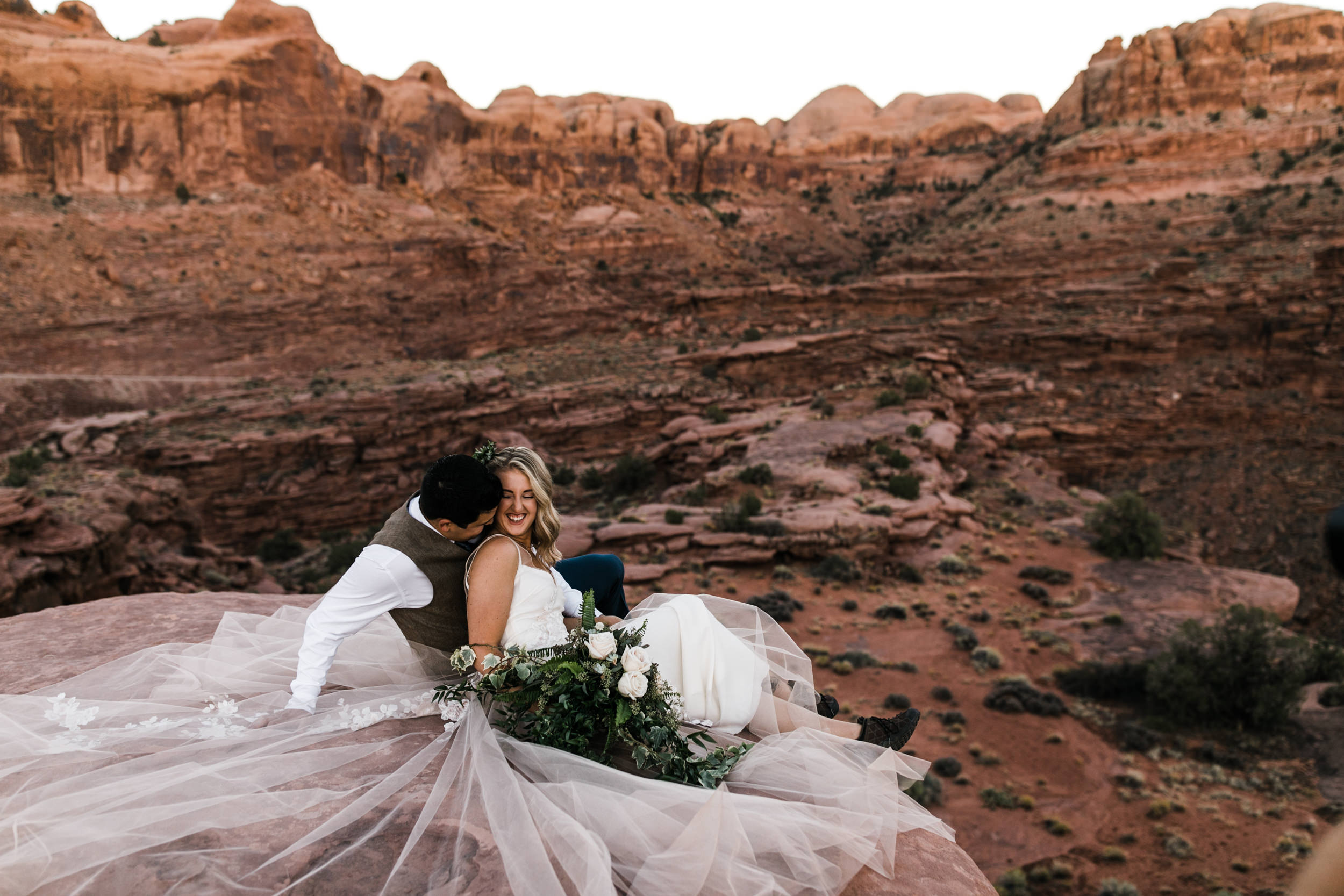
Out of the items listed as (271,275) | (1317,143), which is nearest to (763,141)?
(1317,143)

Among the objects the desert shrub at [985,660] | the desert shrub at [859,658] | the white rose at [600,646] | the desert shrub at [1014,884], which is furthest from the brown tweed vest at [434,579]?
the desert shrub at [985,660]

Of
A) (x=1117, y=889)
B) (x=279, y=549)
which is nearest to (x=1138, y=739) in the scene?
(x=1117, y=889)

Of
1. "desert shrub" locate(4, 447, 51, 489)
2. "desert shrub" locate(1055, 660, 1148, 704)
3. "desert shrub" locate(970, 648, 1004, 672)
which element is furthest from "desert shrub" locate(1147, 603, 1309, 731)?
"desert shrub" locate(4, 447, 51, 489)

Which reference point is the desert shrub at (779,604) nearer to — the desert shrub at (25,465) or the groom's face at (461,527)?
the groom's face at (461,527)

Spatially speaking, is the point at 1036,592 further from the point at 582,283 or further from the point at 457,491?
the point at 582,283

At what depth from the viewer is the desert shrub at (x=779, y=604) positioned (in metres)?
11.4

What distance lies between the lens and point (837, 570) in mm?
13156

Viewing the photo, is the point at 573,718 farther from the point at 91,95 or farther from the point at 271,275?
the point at 91,95

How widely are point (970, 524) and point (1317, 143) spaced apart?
1686 inches

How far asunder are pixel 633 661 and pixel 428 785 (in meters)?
0.95

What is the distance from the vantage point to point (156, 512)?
1744cm

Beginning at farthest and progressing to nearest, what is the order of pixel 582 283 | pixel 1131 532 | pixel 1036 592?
1. pixel 582 283
2. pixel 1131 532
3. pixel 1036 592

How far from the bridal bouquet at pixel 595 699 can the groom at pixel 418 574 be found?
0.44 meters

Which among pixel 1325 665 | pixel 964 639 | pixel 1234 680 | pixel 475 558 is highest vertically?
pixel 475 558
